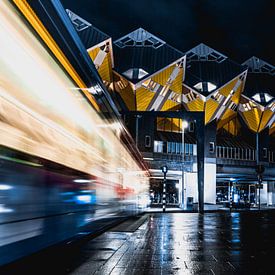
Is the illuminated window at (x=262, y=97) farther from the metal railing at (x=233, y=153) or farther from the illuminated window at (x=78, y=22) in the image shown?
the illuminated window at (x=78, y=22)

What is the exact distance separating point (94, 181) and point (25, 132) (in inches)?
116

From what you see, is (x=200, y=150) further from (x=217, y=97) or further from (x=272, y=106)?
(x=272, y=106)

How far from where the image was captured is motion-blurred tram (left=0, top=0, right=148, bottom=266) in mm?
3607

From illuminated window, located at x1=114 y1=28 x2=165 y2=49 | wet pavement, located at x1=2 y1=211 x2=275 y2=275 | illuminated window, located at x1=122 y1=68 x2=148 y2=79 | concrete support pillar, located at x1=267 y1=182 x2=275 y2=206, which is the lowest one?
wet pavement, located at x1=2 y1=211 x2=275 y2=275

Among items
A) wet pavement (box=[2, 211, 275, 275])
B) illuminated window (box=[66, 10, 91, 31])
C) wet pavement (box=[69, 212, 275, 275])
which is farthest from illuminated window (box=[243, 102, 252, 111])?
wet pavement (box=[2, 211, 275, 275])

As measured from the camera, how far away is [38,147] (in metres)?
4.31

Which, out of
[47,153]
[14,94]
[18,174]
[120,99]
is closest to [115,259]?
[47,153]

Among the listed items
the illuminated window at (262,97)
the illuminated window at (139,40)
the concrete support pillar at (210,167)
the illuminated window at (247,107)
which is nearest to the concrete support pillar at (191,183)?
the concrete support pillar at (210,167)

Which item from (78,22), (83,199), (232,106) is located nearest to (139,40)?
(78,22)

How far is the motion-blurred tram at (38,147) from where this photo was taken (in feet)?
11.8

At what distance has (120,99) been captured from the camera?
163 feet

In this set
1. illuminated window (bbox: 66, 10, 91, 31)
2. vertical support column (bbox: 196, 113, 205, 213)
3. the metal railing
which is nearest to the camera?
vertical support column (bbox: 196, 113, 205, 213)

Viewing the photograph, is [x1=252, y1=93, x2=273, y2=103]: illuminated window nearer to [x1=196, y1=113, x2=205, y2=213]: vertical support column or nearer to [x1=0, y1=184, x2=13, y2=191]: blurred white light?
[x1=196, y1=113, x2=205, y2=213]: vertical support column

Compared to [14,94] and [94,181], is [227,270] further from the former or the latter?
[14,94]
